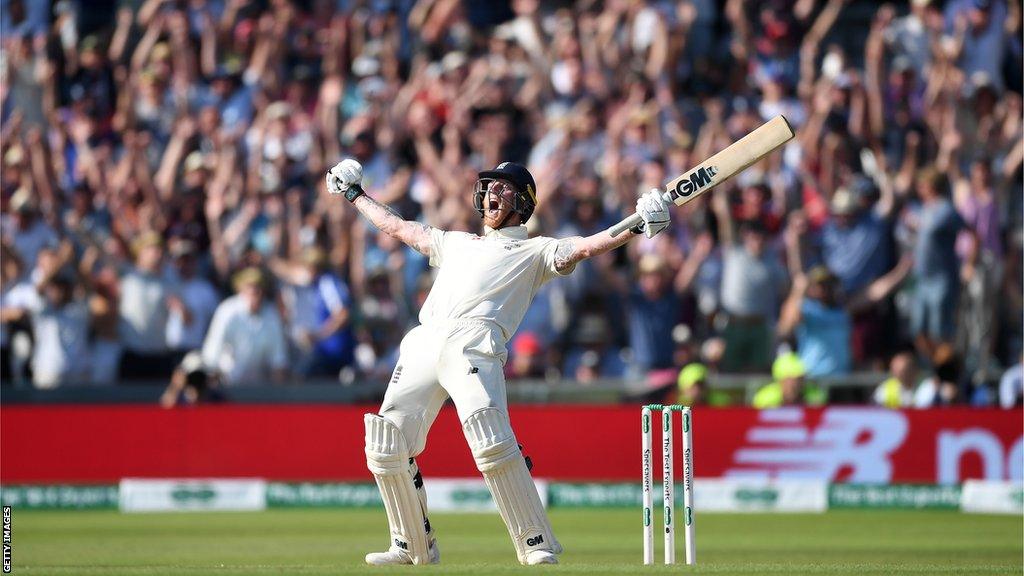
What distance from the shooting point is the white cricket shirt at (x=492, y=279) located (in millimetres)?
6965

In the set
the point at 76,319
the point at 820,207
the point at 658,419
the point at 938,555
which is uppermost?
the point at 820,207

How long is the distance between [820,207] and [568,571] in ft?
25.1

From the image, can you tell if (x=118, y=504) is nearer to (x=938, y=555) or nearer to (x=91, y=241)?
Result: (x=91, y=241)

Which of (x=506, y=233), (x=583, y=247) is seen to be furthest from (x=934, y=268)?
(x=583, y=247)

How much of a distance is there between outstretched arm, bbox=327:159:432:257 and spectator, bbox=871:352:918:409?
5977 mm

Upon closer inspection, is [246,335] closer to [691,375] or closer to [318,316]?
[318,316]

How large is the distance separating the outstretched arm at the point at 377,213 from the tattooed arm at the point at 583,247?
23.7 inches

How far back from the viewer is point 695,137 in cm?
1407

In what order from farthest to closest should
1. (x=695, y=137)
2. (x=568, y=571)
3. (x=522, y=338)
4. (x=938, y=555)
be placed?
1. (x=695, y=137)
2. (x=522, y=338)
3. (x=938, y=555)
4. (x=568, y=571)

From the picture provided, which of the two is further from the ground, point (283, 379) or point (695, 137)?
point (695, 137)

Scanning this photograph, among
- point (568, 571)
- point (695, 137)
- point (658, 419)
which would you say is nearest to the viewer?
point (568, 571)

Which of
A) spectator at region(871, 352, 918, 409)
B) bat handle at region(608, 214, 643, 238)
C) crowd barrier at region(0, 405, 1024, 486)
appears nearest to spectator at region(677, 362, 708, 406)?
crowd barrier at region(0, 405, 1024, 486)

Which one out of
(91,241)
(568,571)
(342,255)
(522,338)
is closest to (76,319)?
(91,241)

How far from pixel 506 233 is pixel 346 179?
77cm
